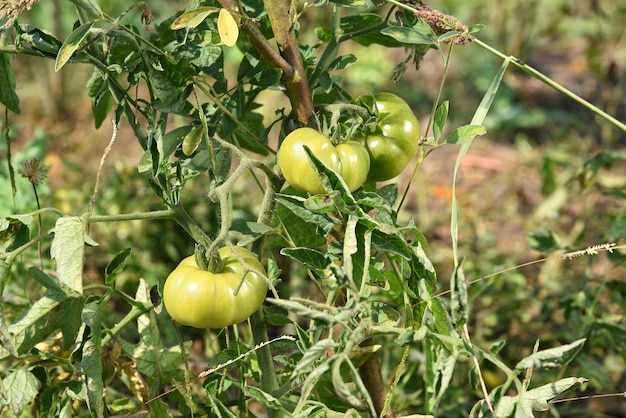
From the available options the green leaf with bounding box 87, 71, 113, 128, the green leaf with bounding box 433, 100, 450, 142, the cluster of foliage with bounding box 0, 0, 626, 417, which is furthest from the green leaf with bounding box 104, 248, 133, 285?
the green leaf with bounding box 433, 100, 450, 142

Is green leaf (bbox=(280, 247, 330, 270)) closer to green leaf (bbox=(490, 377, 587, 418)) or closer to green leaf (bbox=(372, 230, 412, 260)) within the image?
green leaf (bbox=(372, 230, 412, 260))

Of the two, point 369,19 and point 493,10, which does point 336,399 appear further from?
point 493,10

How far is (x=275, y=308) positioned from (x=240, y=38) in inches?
16.4

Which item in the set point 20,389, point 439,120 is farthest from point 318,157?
point 20,389

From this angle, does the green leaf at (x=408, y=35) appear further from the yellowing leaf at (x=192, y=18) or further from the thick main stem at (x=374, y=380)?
the thick main stem at (x=374, y=380)

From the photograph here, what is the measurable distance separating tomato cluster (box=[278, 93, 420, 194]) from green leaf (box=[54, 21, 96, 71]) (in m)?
0.28

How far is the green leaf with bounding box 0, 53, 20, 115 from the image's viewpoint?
42.1 inches

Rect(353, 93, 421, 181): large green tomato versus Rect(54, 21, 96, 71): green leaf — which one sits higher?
Rect(54, 21, 96, 71): green leaf

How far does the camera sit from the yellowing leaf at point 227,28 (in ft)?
3.07

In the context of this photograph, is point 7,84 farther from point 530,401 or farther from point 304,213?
point 530,401

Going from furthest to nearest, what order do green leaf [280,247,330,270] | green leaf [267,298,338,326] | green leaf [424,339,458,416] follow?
green leaf [280,247,330,270] → green leaf [424,339,458,416] → green leaf [267,298,338,326]

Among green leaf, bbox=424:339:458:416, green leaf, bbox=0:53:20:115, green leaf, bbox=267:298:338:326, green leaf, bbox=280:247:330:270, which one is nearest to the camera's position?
green leaf, bbox=267:298:338:326

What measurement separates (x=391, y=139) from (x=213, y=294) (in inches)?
13.3

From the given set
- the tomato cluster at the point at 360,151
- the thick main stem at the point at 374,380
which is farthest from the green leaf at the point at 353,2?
the thick main stem at the point at 374,380
